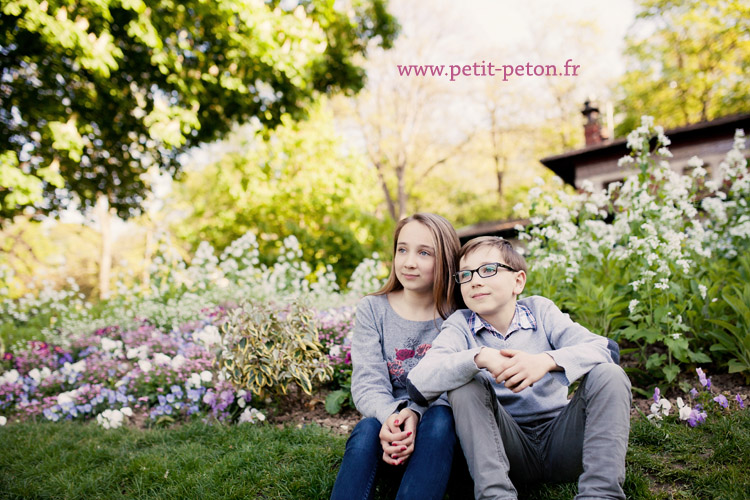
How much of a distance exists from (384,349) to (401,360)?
103mm

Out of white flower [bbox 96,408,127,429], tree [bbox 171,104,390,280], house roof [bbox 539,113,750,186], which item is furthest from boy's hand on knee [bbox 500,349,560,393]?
tree [bbox 171,104,390,280]

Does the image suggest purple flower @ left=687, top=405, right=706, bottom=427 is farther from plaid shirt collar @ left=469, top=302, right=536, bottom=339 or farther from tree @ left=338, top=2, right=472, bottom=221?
tree @ left=338, top=2, right=472, bottom=221

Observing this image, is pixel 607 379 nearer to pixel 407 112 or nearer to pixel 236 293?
pixel 236 293

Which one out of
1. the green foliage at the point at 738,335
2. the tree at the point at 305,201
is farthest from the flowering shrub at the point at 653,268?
the tree at the point at 305,201

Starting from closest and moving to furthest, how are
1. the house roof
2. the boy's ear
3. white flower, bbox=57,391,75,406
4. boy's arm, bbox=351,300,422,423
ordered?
boy's arm, bbox=351,300,422,423, the boy's ear, white flower, bbox=57,391,75,406, the house roof

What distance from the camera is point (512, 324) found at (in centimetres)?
222

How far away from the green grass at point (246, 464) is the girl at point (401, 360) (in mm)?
564

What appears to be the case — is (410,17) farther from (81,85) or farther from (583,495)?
(583,495)

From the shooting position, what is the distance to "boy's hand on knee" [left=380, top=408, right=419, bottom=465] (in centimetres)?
194

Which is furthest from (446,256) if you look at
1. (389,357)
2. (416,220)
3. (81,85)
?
(81,85)

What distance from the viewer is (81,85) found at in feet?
21.1

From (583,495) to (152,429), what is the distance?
2.80 m

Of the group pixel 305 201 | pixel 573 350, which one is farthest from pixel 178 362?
pixel 305 201

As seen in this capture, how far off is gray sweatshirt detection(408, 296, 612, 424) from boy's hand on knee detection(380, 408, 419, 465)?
105 mm
